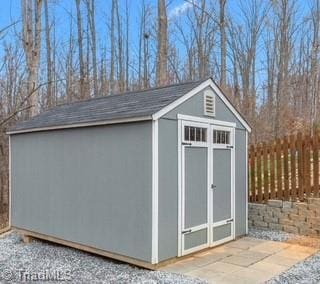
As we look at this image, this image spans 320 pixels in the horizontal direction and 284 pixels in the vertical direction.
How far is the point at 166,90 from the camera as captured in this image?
5.64 meters

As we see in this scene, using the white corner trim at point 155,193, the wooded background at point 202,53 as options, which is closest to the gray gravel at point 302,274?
the white corner trim at point 155,193

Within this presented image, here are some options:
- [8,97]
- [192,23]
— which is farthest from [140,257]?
[192,23]

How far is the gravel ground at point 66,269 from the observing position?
14.2ft

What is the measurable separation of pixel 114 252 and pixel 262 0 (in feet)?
43.2

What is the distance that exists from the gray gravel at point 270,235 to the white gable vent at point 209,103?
240 cm

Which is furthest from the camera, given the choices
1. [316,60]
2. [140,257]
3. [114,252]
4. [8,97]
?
[316,60]

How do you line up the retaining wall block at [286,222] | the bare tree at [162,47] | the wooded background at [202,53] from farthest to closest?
the wooded background at [202,53] < the bare tree at [162,47] < the retaining wall block at [286,222]

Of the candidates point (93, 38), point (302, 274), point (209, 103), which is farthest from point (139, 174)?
point (93, 38)

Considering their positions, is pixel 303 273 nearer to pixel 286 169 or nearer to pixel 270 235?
pixel 270 235

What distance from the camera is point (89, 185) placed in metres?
5.34

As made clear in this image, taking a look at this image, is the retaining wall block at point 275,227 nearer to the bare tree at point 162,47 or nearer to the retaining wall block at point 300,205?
the retaining wall block at point 300,205

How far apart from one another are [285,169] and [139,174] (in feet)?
10.6

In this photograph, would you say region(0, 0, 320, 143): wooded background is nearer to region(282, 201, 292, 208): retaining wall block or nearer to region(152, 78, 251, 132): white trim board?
region(282, 201, 292, 208): retaining wall block

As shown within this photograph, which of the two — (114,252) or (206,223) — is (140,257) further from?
(206,223)
